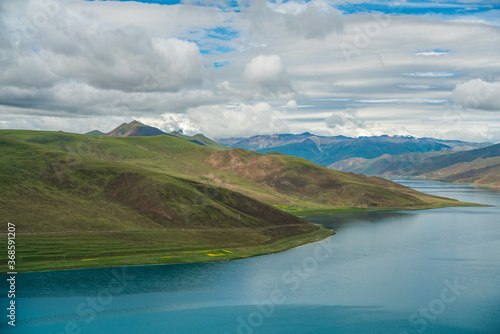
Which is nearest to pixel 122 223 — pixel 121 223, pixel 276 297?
pixel 121 223

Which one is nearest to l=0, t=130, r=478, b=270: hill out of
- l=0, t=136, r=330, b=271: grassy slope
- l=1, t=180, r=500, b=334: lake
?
l=0, t=136, r=330, b=271: grassy slope

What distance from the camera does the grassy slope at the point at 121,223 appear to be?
12889 cm

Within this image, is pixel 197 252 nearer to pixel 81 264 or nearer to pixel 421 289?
pixel 81 264

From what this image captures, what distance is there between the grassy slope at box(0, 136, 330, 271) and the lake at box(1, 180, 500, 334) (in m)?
13.6

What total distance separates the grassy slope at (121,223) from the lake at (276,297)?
13585mm

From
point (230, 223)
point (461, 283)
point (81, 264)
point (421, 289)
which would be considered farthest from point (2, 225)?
point (461, 283)

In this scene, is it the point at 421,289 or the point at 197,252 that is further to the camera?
the point at 197,252

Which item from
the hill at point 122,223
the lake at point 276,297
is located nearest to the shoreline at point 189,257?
the hill at point 122,223

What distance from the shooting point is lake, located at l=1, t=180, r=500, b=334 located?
261 feet

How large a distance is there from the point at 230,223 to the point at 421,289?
9297 centimetres

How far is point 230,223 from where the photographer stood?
588 ft

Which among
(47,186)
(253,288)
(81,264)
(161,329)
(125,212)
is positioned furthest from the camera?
(47,186)

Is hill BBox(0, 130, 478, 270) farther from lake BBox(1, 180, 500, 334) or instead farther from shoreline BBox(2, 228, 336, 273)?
lake BBox(1, 180, 500, 334)

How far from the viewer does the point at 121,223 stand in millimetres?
159375
